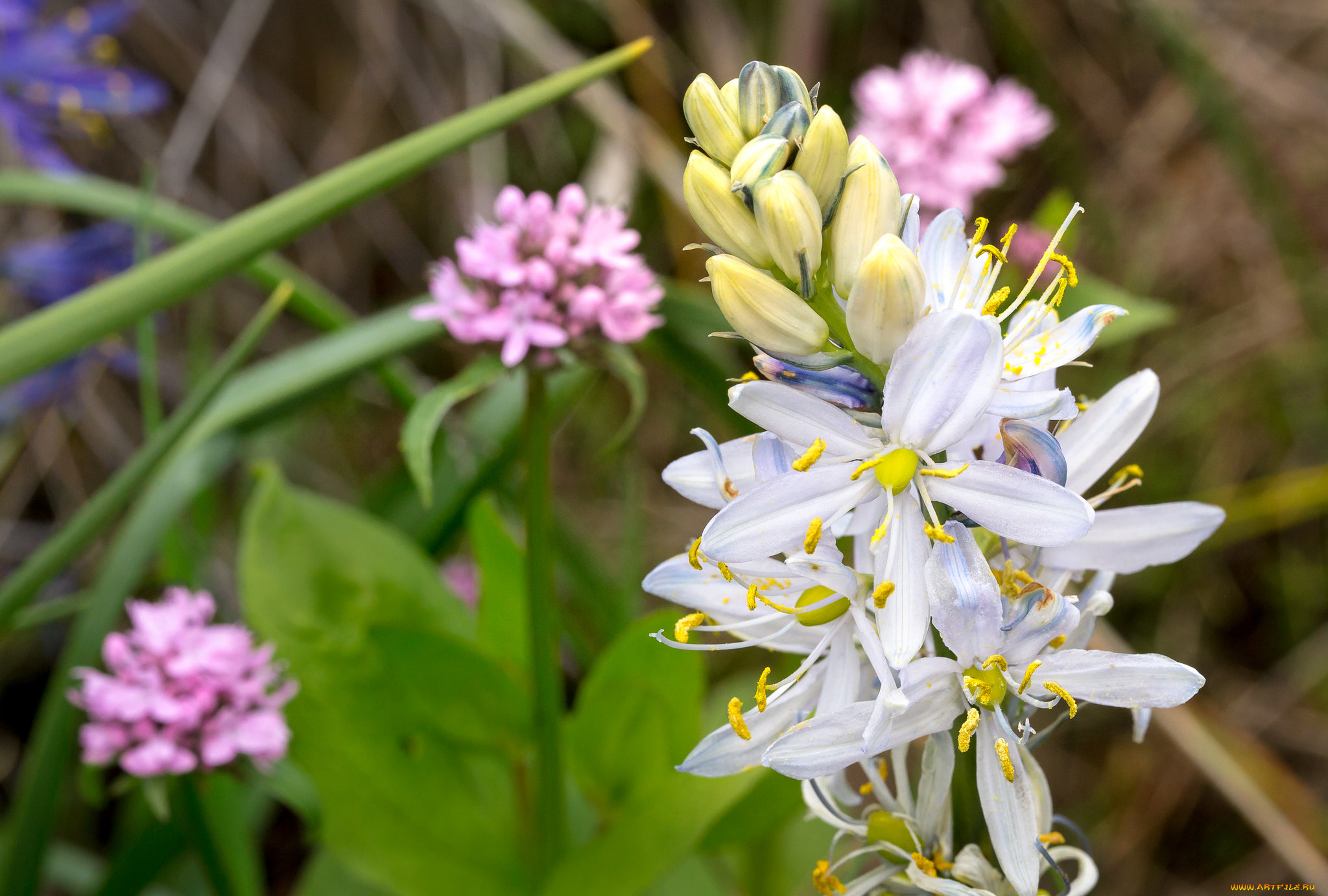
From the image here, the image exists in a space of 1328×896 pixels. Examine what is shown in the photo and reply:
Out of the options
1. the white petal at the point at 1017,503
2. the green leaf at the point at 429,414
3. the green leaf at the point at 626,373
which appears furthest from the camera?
the green leaf at the point at 626,373

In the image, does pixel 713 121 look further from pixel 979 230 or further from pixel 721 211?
pixel 979 230

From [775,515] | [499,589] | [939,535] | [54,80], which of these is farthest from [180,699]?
[54,80]

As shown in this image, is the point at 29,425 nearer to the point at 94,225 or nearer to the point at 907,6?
the point at 94,225

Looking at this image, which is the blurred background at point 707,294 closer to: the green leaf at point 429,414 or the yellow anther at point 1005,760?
the green leaf at point 429,414

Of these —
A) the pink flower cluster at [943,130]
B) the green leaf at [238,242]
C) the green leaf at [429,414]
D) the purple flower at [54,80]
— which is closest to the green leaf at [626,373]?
the green leaf at [429,414]

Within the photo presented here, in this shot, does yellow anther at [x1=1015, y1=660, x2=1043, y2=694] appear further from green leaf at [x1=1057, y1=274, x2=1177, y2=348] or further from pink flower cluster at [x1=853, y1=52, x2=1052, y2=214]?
pink flower cluster at [x1=853, y1=52, x2=1052, y2=214]

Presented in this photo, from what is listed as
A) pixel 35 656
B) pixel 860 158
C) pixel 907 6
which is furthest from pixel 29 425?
pixel 907 6

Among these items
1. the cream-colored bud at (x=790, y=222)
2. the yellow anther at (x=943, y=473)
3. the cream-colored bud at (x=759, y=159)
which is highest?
the cream-colored bud at (x=759, y=159)

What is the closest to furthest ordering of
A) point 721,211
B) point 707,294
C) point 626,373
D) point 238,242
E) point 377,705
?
point 721,211
point 238,242
point 626,373
point 377,705
point 707,294
